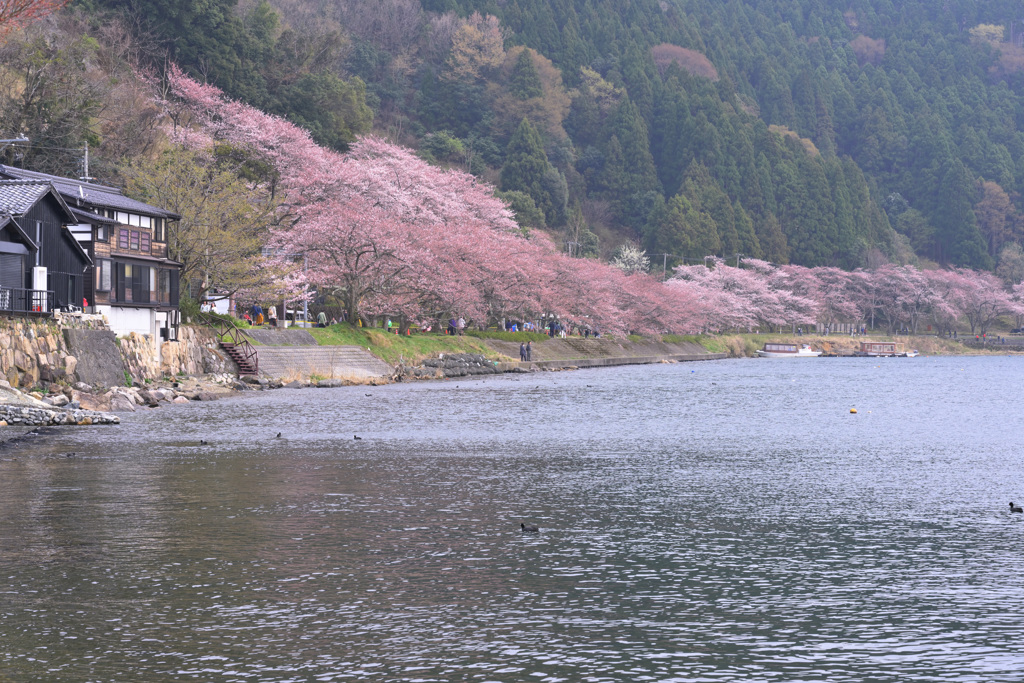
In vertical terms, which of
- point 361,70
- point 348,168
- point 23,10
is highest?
point 361,70

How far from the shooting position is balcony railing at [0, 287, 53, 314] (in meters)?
39.5

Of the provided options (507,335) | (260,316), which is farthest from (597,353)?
(260,316)

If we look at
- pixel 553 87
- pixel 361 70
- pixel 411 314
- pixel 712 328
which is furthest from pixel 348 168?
pixel 553 87

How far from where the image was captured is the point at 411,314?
237 feet

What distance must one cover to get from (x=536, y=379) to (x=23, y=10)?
45947mm

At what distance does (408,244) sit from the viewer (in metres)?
67.4

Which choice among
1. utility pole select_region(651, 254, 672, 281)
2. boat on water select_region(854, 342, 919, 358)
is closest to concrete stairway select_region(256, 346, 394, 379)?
utility pole select_region(651, 254, 672, 281)

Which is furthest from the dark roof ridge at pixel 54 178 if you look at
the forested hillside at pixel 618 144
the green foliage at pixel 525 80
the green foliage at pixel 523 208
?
the green foliage at pixel 525 80

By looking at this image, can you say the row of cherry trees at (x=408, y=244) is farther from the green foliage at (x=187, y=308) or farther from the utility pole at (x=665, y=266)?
the utility pole at (x=665, y=266)

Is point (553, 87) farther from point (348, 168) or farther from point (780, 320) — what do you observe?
point (348, 168)

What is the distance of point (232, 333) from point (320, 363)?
538 centimetres

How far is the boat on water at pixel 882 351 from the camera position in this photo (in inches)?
5404

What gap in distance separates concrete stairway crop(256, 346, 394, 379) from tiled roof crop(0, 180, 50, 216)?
15214 millimetres

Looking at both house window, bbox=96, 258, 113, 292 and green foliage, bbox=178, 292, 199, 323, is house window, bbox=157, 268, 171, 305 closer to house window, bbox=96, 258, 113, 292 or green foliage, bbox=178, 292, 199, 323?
green foliage, bbox=178, 292, 199, 323
